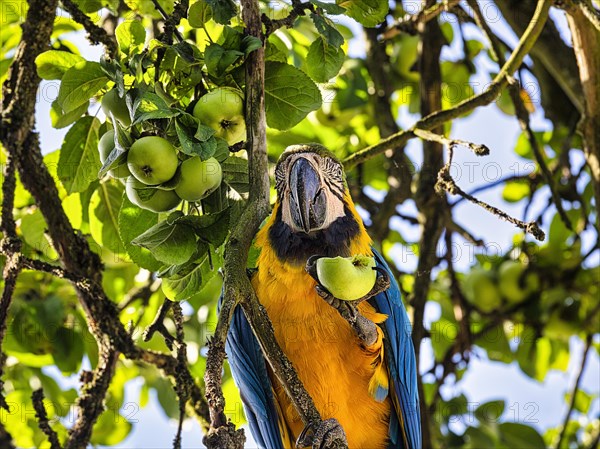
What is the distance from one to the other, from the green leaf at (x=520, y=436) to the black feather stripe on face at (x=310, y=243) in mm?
2207

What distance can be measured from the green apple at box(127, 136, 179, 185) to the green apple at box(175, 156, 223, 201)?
0.05 m

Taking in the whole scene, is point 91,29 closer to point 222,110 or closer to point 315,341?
point 222,110

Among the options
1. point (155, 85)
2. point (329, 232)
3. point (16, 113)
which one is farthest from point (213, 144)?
point (16, 113)

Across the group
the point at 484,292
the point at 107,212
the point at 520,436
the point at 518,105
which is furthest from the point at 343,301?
the point at 520,436

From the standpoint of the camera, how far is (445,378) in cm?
405

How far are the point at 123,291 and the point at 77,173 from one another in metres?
1.38

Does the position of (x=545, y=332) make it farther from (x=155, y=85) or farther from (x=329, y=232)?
(x=155, y=85)

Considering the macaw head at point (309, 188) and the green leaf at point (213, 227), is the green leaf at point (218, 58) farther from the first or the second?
the macaw head at point (309, 188)

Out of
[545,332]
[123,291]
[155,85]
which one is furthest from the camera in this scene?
[545,332]

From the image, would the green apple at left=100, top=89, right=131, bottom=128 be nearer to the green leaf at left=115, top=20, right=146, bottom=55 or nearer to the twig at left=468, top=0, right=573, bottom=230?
the green leaf at left=115, top=20, right=146, bottom=55

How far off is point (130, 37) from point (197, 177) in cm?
47

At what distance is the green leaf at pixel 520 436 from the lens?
14.3 ft

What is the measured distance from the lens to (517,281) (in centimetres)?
432

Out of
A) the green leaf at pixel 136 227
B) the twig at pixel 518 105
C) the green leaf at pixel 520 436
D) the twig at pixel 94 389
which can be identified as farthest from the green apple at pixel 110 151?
the green leaf at pixel 520 436
